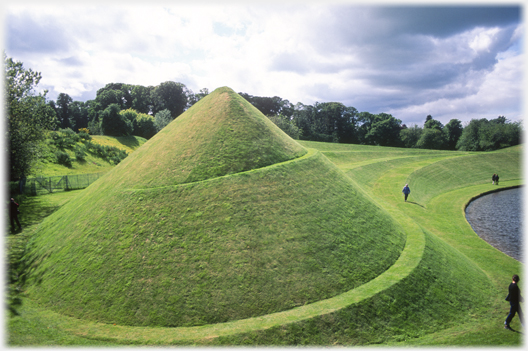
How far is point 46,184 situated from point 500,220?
4943 centimetres

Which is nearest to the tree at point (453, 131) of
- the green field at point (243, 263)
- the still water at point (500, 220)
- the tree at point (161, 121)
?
the still water at point (500, 220)

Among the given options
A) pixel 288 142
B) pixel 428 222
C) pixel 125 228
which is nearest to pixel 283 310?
pixel 125 228

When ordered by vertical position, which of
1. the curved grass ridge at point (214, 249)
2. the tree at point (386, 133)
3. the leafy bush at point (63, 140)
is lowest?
the curved grass ridge at point (214, 249)

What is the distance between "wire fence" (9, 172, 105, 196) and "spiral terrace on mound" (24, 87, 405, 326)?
16.5 m

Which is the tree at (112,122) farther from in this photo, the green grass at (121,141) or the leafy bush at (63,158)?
the leafy bush at (63,158)

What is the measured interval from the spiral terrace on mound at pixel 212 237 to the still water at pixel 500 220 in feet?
39.6

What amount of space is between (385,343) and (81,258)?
13400 mm

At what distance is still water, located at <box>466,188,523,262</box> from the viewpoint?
73.4 feet

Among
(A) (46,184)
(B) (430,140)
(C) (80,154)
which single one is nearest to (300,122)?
(B) (430,140)

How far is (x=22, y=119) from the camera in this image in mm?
27594

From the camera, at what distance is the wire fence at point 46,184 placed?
30697mm

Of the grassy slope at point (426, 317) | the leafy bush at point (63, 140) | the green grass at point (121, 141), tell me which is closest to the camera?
the grassy slope at point (426, 317)

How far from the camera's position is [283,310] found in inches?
420

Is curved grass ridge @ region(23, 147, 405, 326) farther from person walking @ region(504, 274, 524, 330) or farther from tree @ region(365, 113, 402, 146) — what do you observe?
tree @ region(365, 113, 402, 146)
